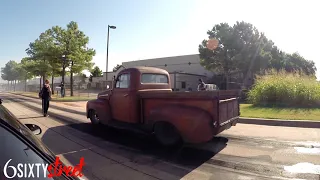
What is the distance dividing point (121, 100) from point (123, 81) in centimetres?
63

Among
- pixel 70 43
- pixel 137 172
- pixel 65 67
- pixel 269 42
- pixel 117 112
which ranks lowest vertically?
pixel 137 172

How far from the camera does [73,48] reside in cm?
3130

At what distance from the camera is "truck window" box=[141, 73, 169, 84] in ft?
25.6

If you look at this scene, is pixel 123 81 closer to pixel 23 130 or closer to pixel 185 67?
pixel 23 130

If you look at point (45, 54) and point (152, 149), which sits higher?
point (45, 54)

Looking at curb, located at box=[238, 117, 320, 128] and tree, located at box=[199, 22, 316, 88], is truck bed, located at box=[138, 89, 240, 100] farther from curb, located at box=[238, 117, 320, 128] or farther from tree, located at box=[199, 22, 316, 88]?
tree, located at box=[199, 22, 316, 88]

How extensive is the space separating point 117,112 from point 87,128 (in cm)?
213

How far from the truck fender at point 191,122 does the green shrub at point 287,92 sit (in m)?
10.4

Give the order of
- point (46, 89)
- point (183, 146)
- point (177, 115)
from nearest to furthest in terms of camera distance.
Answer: point (177, 115) < point (183, 146) < point (46, 89)

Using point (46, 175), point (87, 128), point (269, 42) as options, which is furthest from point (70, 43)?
point (269, 42)

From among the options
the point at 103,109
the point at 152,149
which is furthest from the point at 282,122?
the point at 103,109

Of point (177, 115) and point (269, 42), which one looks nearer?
point (177, 115)

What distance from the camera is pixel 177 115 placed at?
19.5 feet

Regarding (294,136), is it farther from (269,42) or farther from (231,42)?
(269,42)
